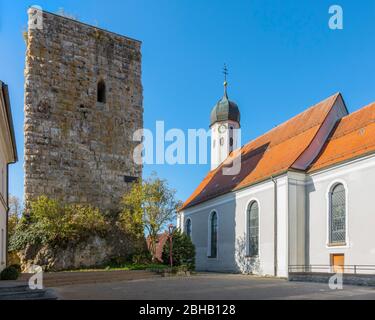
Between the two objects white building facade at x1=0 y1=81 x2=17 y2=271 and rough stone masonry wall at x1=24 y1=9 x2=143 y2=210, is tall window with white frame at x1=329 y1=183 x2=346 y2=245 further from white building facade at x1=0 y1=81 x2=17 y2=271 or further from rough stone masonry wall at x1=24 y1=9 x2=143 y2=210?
white building facade at x1=0 y1=81 x2=17 y2=271

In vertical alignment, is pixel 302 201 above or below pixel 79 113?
below

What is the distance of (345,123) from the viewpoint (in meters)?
22.4

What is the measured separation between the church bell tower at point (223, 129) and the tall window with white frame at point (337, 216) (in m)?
20.4

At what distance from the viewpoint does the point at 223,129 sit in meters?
41.3

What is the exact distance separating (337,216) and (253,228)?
219 inches

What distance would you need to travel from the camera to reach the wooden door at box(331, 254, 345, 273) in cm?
1827

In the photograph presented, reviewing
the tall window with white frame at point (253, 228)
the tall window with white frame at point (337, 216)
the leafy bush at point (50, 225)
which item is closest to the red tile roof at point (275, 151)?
the tall window with white frame at point (253, 228)

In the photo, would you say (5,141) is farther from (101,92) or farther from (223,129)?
(223,129)

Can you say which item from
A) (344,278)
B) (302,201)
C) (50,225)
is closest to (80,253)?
(50,225)

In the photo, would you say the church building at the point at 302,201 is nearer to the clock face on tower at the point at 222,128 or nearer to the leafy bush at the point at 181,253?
the leafy bush at the point at 181,253

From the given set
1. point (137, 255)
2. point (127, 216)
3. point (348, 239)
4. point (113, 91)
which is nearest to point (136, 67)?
point (113, 91)

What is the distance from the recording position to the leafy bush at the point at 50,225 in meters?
20.0

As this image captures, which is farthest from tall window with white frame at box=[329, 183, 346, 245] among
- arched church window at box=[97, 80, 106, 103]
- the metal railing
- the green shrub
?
arched church window at box=[97, 80, 106, 103]
